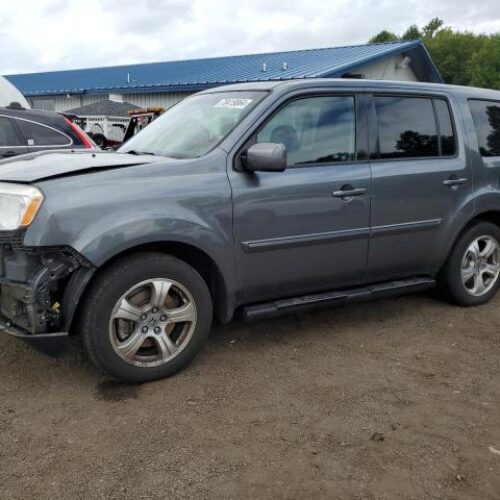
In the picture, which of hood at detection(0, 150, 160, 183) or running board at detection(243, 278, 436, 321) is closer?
hood at detection(0, 150, 160, 183)

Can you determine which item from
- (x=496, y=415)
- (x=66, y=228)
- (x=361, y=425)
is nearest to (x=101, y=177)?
(x=66, y=228)

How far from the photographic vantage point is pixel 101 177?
10.3ft

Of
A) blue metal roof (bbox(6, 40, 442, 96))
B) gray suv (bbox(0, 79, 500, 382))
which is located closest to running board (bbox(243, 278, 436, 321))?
gray suv (bbox(0, 79, 500, 382))

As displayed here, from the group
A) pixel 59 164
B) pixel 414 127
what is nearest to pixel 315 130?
pixel 414 127

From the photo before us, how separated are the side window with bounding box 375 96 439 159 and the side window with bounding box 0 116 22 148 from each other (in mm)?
4674

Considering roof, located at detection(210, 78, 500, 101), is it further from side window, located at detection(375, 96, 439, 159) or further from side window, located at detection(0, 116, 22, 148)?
side window, located at detection(0, 116, 22, 148)

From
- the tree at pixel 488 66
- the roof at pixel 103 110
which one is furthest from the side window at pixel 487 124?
the tree at pixel 488 66

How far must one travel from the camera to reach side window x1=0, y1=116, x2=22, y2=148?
6785 mm

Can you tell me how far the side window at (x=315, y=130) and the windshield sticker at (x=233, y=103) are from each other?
9.2 inches

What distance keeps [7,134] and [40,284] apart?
455 centimetres

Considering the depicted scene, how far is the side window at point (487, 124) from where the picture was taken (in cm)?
467

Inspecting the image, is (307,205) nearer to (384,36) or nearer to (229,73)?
(229,73)

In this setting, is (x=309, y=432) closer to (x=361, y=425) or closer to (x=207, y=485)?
(x=361, y=425)

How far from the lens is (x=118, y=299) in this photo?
10.3ft
